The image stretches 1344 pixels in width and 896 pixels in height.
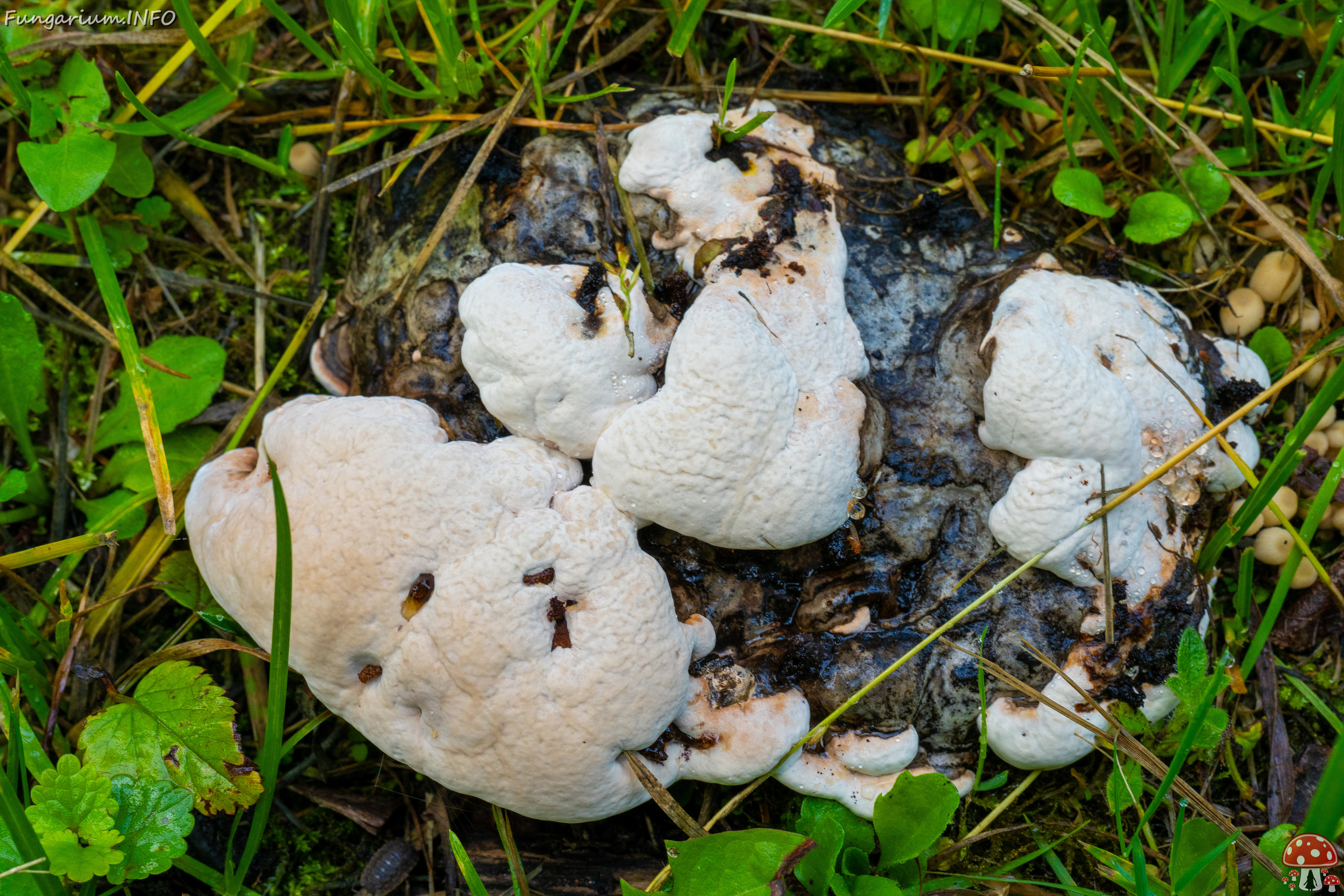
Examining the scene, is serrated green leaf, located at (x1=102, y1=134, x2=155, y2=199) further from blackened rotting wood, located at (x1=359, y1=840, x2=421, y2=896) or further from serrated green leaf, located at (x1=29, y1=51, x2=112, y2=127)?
blackened rotting wood, located at (x1=359, y1=840, x2=421, y2=896)

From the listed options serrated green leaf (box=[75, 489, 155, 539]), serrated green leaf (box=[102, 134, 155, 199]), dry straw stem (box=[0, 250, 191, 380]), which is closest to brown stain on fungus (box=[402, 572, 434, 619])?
serrated green leaf (box=[75, 489, 155, 539])

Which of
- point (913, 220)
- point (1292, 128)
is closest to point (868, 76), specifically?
point (913, 220)

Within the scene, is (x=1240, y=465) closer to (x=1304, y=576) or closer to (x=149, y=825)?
(x=1304, y=576)

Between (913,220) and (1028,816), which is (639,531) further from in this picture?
(1028,816)

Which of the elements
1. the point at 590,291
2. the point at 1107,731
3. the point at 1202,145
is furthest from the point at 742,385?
the point at 1202,145

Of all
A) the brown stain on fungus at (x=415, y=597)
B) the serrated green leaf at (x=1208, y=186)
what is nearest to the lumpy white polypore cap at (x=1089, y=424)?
the serrated green leaf at (x=1208, y=186)
